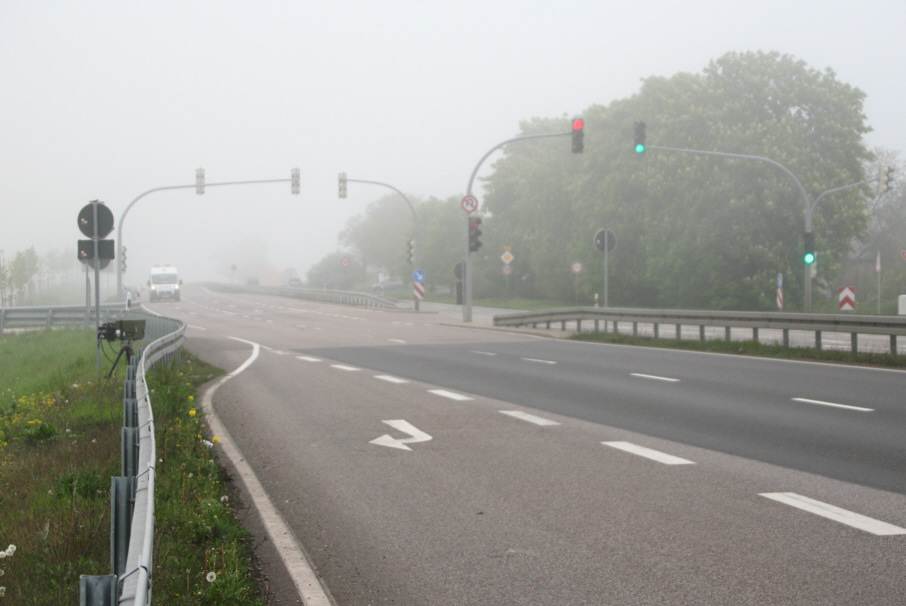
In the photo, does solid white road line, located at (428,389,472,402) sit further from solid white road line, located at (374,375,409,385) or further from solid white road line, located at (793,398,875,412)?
solid white road line, located at (793,398,875,412)

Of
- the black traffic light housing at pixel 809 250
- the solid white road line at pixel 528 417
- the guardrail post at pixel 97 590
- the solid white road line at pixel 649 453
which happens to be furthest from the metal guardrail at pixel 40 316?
the guardrail post at pixel 97 590

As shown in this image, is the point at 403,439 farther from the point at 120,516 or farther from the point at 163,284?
the point at 163,284

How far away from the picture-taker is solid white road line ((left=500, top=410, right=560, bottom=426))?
1034 centimetres

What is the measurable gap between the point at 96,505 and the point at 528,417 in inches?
225

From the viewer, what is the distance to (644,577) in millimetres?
4766

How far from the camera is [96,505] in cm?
586

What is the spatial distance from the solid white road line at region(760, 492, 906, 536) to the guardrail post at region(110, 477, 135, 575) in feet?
13.4

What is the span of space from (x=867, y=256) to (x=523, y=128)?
29.5 m

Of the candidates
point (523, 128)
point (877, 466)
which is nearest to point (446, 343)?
point (877, 466)

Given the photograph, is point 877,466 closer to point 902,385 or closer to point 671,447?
point 671,447

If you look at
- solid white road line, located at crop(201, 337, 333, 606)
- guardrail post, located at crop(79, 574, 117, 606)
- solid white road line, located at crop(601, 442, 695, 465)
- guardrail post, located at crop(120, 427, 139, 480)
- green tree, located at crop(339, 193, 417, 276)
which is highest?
green tree, located at crop(339, 193, 417, 276)

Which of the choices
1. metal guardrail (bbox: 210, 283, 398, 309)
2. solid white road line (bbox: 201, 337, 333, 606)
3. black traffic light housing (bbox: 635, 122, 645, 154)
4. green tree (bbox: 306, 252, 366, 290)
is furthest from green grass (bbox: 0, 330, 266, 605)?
green tree (bbox: 306, 252, 366, 290)

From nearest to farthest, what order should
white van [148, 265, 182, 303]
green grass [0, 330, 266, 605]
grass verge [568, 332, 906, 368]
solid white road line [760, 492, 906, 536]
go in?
green grass [0, 330, 266, 605], solid white road line [760, 492, 906, 536], grass verge [568, 332, 906, 368], white van [148, 265, 182, 303]

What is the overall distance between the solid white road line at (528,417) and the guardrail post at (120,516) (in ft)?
23.1
